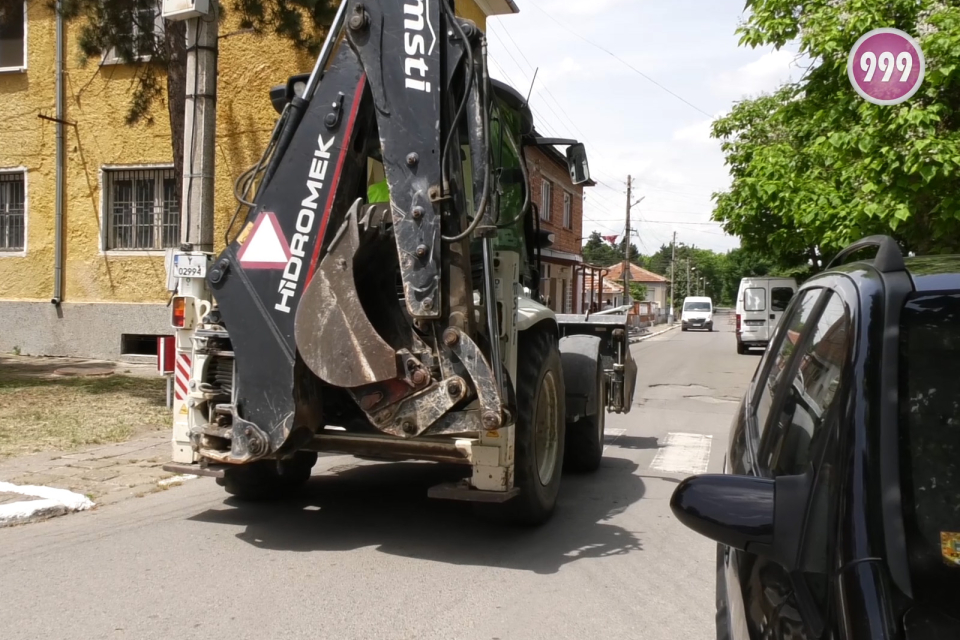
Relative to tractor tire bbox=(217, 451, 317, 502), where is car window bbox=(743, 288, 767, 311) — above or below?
above

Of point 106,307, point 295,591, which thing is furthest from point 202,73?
point 106,307

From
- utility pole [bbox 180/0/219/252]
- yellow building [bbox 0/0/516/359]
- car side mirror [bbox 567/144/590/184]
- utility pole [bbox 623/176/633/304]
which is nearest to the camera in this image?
car side mirror [bbox 567/144/590/184]

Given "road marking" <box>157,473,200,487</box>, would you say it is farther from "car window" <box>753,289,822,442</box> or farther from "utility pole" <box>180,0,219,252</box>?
"car window" <box>753,289,822,442</box>

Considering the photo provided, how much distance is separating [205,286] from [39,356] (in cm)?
1258

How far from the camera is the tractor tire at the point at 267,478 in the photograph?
6168mm

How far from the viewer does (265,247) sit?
17.5 feet

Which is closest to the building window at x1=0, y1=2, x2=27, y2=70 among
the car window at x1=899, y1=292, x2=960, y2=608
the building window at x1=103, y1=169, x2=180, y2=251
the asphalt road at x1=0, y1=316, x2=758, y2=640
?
the building window at x1=103, y1=169, x2=180, y2=251

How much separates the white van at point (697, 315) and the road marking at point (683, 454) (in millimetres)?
42043

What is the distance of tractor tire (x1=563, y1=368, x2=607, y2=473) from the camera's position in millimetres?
7805

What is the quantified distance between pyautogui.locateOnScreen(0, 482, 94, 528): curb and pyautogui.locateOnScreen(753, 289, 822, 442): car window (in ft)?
15.6

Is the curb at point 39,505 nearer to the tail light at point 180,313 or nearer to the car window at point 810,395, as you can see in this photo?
the tail light at point 180,313

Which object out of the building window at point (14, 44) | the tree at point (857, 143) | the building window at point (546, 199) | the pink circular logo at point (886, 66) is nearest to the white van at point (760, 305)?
the building window at point (546, 199)

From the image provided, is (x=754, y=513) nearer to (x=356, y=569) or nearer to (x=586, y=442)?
(x=356, y=569)

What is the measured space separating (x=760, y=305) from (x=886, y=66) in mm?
17338
